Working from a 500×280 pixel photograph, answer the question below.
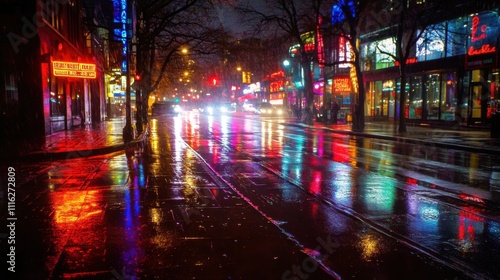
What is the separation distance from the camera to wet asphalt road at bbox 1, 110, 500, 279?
4.91m

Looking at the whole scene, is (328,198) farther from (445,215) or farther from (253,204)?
(445,215)

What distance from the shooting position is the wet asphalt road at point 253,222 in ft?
16.1

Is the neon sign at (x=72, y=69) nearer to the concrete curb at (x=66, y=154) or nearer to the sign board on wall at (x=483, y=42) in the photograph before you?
the concrete curb at (x=66, y=154)

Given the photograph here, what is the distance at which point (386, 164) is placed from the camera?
43.8 ft

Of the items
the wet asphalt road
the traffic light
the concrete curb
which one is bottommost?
the wet asphalt road

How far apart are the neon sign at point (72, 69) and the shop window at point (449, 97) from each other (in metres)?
23.1

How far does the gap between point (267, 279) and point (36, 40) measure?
18.0 m

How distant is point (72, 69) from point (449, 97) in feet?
79.5

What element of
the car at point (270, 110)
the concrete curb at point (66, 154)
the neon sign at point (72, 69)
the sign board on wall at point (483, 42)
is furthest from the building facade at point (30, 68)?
the car at point (270, 110)

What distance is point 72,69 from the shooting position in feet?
69.2

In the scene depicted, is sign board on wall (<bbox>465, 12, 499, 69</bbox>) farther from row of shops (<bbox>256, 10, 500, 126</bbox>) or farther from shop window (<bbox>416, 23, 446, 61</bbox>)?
shop window (<bbox>416, 23, 446, 61</bbox>)

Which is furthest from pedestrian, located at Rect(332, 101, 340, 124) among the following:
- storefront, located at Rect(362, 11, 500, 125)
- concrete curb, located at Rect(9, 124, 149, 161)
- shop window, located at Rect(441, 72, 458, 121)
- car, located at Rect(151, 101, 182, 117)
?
car, located at Rect(151, 101, 182, 117)

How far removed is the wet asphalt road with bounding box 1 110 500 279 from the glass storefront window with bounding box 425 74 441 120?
21.0 m

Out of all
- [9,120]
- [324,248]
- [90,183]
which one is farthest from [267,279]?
[9,120]
